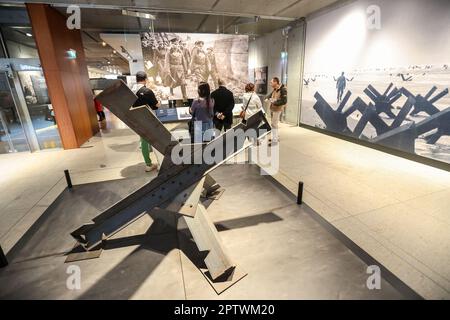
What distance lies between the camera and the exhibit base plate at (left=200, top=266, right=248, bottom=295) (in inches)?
68.0

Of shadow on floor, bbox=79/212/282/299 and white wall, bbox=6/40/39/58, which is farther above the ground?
white wall, bbox=6/40/39/58

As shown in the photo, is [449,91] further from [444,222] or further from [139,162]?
[139,162]

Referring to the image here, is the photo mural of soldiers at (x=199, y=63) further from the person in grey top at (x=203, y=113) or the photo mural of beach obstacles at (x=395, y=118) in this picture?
the photo mural of beach obstacles at (x=395, y=118)

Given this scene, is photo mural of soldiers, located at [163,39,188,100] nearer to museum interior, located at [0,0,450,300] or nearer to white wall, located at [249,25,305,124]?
museum interior, located at [0,0,450,300]

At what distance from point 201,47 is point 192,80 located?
107 cm

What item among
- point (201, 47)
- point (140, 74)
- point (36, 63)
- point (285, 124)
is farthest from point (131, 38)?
point (285, 124)

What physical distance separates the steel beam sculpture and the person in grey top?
1.91m

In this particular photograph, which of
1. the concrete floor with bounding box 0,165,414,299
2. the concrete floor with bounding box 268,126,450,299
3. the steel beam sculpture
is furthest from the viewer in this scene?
the concrete floor with bounding box 268,126,450,299

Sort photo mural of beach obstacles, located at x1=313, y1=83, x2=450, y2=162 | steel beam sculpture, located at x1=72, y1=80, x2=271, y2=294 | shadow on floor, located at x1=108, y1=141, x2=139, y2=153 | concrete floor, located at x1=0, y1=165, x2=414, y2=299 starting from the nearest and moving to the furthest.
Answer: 1. concrete floor, located at x1=0, y1=165, x2=414, y2=299
2. steel beam sculpture, located at x1=72, y1=80, x2=271, y2=294
3. photo mural of beach obstacles, located at x1=313, y1=83, x2=450, y2=162
4. shadow on floor, located at x1=108, y1=141, x2=139, y2=153

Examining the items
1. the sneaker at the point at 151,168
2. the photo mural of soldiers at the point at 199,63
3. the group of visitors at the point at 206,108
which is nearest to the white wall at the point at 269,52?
the photo mural of soldiers at the point at 199,63

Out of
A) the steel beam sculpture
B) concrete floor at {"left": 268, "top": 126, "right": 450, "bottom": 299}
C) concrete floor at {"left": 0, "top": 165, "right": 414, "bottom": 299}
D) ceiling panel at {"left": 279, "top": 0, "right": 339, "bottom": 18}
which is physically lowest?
concrete floor at {"left": 268, "top": 126, "right": 450, "bottom": 299}

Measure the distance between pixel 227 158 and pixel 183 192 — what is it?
484mm

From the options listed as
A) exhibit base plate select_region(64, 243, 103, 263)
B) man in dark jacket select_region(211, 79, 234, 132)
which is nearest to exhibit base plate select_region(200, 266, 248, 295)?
exhibit base plate select_region(64, 243, 103, 263)

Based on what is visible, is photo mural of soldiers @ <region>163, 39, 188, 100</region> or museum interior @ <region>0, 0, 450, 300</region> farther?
photo mural of soldiers @ <region>163, 39, 188, 100</region>
